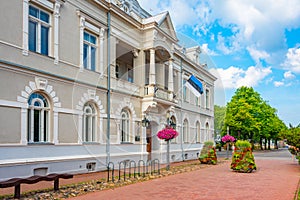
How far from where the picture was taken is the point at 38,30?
11469 mm

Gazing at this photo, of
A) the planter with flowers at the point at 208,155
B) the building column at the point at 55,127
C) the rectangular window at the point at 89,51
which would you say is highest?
the rectangular window at the point at 89,51

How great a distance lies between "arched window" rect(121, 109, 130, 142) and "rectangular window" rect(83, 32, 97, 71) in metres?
3.36

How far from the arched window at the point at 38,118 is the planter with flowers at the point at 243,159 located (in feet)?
30.7

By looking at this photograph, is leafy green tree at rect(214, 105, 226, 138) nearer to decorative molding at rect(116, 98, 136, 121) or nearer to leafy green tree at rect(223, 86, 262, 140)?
leafy green tree at rect(223, 86, 262, 140)

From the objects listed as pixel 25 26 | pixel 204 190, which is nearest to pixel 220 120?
pixel 204 190

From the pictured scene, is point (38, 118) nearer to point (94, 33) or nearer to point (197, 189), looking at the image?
point (94, 33)

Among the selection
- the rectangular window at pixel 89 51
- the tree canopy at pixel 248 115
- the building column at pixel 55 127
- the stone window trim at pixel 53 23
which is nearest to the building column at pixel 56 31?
the stone window trim at pixel 53 23

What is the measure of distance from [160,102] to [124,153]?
4195 mm

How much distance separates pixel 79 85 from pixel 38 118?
8.73 feet

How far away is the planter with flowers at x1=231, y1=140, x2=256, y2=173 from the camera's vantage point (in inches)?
578

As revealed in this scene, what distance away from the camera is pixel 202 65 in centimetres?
2719

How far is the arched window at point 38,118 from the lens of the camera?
36.0 ft

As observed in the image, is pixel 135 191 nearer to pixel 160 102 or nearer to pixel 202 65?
pixel 160 102

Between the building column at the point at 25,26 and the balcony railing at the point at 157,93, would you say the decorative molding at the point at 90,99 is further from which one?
the balcony railing at the point at 157,93
